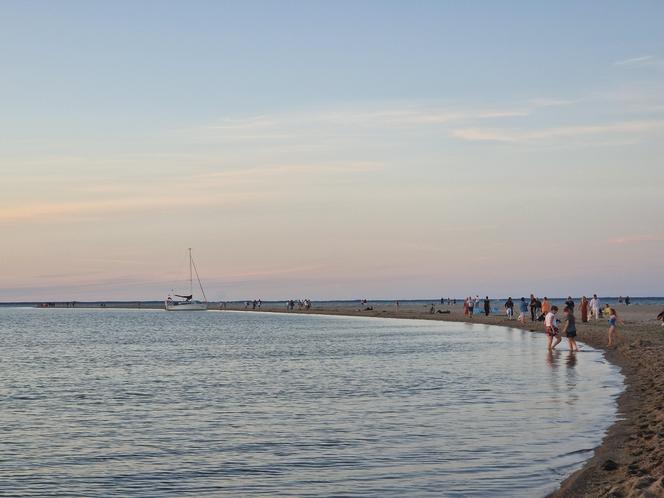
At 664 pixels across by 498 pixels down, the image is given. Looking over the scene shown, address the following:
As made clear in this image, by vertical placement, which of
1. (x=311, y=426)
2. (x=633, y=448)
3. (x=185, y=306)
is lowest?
(x=311, y=426)

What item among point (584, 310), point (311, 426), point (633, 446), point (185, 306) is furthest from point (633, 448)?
point (185, 306)

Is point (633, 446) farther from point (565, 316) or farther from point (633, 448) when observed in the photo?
point (565, 316)

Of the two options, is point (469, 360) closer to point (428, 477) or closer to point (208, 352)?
point (208, 352)

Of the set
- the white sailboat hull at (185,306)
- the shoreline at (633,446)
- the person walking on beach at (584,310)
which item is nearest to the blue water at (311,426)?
the shoreline at (633,446)

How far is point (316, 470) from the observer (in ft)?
50.4

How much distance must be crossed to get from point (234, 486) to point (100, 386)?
1914 cm

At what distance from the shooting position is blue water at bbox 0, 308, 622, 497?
1458 cm

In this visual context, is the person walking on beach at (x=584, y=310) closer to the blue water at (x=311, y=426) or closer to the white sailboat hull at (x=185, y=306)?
the blue water at (x=311, y=426)

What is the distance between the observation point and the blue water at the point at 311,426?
14.6m

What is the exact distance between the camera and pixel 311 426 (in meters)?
20.3

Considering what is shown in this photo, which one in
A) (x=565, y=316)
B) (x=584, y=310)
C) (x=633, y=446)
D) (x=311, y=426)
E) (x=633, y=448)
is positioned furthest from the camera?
(x=565, y=316)

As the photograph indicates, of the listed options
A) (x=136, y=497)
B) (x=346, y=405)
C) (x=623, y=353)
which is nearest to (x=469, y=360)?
(x=623, y=353)

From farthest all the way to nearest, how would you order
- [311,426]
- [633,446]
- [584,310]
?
[584,310]
[311,426]
[633,446]

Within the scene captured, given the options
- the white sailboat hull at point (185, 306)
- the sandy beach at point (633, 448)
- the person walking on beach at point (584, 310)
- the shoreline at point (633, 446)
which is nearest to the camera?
the sandy beach at point (633, 448)
